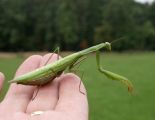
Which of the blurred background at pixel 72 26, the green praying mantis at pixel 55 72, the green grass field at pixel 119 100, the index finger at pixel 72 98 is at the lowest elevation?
the green grass field at pixel 119 100

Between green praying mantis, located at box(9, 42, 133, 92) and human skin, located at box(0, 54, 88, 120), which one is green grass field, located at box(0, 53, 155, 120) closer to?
green praying mantis, located at box(9, 42, 133, 92)

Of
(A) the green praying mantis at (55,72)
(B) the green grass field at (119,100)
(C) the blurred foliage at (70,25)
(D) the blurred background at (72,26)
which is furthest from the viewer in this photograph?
(C) the blurred foliage at (70,25)

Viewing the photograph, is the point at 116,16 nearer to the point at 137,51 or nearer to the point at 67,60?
the point at 137,51

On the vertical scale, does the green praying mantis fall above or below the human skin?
above

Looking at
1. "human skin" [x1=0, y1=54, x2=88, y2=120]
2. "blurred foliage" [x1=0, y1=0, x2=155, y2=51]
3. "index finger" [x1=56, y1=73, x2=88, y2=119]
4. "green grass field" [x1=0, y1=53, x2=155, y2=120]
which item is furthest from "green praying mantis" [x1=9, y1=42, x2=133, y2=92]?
"blurred foliage" [x1=0, y1=0, x2=155, y2=51]

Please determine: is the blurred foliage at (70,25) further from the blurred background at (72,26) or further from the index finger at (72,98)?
the index finger at (72,98)

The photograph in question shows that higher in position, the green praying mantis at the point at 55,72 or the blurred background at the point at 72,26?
the blurred background at the point at 72,26

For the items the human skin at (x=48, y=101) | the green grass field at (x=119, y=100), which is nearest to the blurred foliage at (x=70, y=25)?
the green grass field at (x=119, y=100)
